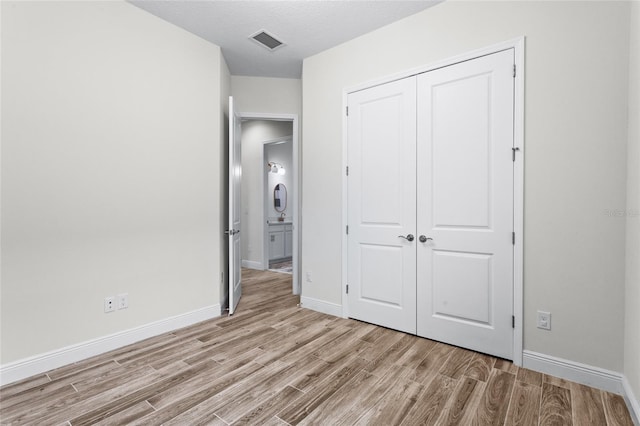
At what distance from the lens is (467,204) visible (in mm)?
2486

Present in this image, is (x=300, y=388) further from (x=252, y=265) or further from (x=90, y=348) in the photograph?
(x=252, y=265)

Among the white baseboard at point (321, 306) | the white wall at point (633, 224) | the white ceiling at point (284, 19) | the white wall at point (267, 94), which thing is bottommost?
the white baseboard at point (321, 306)

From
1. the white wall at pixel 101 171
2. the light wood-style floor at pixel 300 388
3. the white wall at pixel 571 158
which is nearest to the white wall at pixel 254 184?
the white wall at pixel 101 171

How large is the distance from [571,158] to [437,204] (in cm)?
93

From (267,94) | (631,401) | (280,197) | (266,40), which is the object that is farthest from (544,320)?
(280,197)

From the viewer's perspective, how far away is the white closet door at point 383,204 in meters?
2.81

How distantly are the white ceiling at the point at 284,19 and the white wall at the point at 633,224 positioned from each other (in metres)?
1.47

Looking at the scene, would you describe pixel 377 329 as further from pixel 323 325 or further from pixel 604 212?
pixel 604 212

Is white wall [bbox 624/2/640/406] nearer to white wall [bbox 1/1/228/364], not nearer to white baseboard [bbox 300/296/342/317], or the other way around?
white baseboard [bbox 300/296/342/317]

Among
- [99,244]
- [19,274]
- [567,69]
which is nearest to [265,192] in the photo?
[99,244]

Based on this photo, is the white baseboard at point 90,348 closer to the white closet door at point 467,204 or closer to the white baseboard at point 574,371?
the white closet door at point 467,204

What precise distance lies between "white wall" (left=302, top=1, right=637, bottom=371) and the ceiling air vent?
1640 mm

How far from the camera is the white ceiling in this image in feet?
8.66

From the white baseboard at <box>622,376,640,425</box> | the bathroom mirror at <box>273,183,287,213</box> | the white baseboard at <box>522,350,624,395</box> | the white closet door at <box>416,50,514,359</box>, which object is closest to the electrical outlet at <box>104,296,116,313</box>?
the white closet door at <box>416,50,514,359</box>
